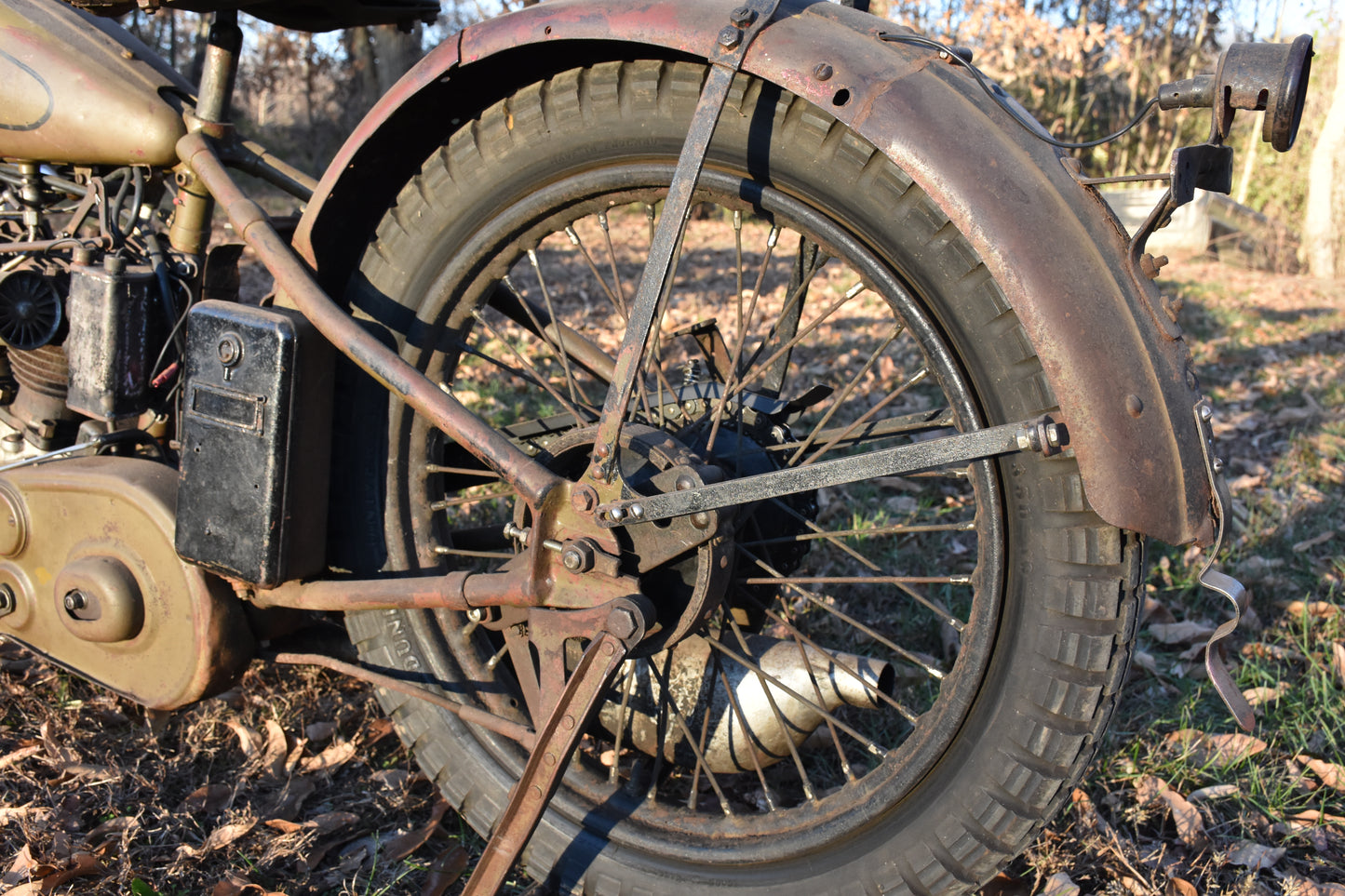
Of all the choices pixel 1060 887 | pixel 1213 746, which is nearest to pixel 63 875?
pixel 1060 887

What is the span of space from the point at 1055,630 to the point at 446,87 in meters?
1.34

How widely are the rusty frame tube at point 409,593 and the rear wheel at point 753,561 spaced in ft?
0.45

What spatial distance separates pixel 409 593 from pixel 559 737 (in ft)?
1.26

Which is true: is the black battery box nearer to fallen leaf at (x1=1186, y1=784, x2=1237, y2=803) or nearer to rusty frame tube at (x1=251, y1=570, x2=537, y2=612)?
rusty frame tube at (x1=251, y1=570, x2=537, y2=612)

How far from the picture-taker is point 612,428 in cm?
159

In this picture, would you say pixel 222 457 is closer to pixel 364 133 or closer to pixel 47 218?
pixel 364 133

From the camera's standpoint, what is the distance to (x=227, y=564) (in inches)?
73.2

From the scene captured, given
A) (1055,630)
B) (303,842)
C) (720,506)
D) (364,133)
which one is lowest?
(303,842)

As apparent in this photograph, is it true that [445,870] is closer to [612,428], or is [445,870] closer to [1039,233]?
[612,428]

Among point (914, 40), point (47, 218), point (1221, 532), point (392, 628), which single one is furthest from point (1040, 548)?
point (47, 218)

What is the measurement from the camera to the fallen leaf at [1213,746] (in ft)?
7.21

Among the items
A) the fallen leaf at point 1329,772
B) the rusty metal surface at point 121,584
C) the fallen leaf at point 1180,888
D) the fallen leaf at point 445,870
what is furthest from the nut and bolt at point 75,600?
the fallen leaf at point 1329,772

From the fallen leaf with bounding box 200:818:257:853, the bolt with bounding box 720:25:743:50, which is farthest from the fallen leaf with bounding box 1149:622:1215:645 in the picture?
the fallen leaf with bounding box 200:818:257:853

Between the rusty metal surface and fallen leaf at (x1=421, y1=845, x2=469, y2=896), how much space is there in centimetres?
56
